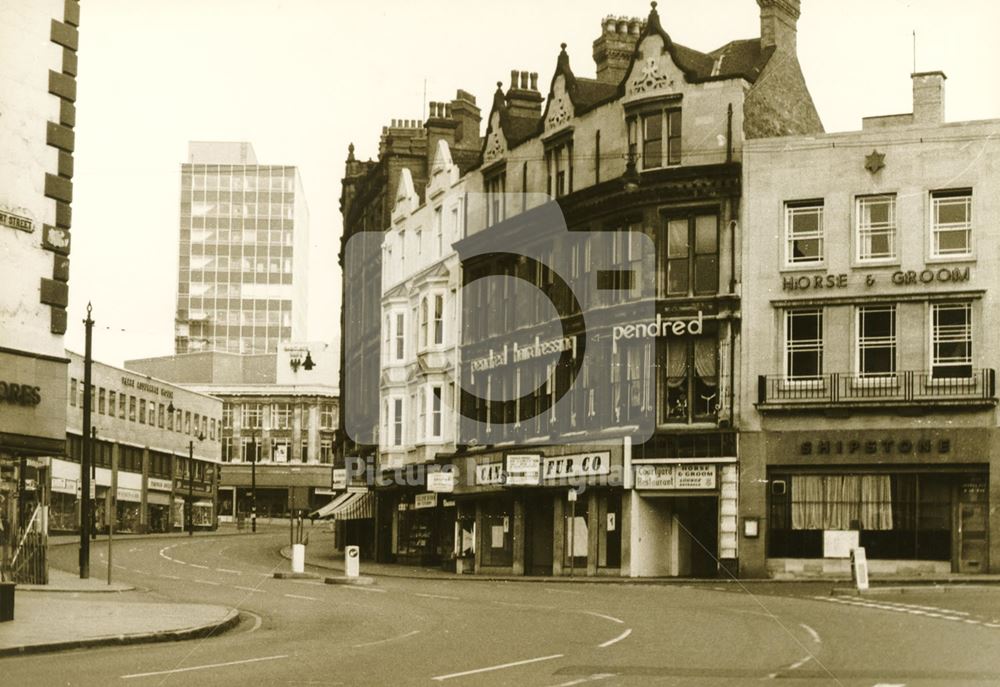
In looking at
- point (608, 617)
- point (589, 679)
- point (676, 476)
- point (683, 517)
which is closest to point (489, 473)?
point (683, 517)

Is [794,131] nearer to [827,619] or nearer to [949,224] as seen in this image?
[949,224]

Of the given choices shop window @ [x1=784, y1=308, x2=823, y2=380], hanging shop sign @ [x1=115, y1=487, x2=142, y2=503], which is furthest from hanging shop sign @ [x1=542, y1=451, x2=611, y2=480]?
hanging shop sign @ [x1=115, y1=487, x2=142, y2=503]

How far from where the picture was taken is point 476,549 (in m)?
52.4

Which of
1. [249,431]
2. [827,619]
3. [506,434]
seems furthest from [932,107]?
[249,431]

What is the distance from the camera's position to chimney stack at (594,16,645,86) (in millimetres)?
53375

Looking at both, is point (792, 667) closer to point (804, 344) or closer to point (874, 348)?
point (874, 348)

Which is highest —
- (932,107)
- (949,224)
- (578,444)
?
(932,107)

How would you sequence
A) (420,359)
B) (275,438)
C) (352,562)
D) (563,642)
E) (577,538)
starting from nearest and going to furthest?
(563,642)
(352,562)
(577,538)
(420,359)
(275,438)

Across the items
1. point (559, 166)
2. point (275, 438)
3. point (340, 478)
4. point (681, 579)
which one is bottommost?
point (681, 579)

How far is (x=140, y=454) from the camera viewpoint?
333 feet

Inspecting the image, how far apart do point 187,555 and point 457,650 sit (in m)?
42.7

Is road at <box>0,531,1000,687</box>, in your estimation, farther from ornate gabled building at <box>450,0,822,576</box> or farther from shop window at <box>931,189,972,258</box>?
shop window at <box>931,189,972,258</box>

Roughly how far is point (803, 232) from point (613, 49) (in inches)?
502

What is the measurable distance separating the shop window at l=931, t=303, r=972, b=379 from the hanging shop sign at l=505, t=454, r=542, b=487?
12704mm
